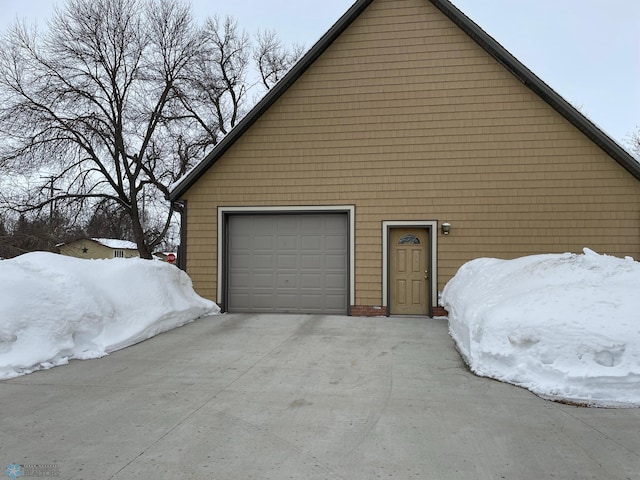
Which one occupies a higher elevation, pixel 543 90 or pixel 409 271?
pixel 543 90

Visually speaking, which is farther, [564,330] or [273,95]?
[273,95]

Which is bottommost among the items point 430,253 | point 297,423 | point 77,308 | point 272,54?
point 297,423

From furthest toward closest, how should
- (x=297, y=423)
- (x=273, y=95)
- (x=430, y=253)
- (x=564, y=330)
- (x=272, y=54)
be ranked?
(x=272, y=54), (x=273, y=95), (x=430, y=253), (x=564, y=330), (x=297, y=423)

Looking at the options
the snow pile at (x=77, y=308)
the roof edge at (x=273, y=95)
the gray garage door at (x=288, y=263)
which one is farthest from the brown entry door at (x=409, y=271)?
the snow pile at (x=77, y=308)

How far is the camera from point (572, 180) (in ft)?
30.1

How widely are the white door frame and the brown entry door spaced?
12 centimetres

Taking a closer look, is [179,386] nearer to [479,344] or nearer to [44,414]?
[44,414]

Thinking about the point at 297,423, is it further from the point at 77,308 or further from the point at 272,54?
the point at 272,54

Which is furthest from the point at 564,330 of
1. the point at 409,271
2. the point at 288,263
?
the point at 288,263

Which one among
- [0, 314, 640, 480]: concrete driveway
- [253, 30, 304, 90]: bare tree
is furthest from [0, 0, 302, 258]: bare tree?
[0, 314, 640, 480]: concrete driveway

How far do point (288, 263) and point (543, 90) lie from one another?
6.52 meters

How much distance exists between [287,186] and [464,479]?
7.81m

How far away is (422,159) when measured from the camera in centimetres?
956

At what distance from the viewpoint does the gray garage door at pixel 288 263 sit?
32.3 feet
